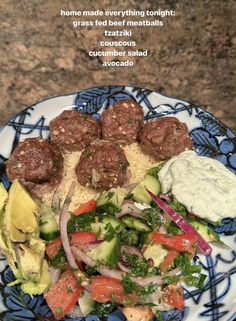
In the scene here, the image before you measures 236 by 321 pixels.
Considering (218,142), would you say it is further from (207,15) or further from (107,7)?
(107,7)

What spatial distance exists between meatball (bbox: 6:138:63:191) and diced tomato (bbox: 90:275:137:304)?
2.10 feet

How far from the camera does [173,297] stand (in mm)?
2186

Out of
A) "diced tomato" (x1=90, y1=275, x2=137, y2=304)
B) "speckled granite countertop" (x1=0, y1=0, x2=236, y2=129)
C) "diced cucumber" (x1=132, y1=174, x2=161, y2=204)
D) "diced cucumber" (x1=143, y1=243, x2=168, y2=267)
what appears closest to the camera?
"diced tomato" (x1=90, y1=275, x2=137, y2=304)

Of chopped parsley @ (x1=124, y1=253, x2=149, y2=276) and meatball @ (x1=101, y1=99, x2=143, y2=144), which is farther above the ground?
meatball @ (x1=101, y1=99, x2=143, y2=144)

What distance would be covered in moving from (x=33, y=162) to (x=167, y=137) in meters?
0.67

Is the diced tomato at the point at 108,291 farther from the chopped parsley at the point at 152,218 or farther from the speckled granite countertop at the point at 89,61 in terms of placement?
the speckled granite countertop at the point at 89,61

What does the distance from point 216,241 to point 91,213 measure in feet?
1.91

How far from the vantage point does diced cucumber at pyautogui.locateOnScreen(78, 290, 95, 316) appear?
7.18ft

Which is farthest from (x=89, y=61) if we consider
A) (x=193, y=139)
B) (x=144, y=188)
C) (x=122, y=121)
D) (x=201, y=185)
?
(x=201, y=185)

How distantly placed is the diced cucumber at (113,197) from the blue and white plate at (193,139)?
0.44 m

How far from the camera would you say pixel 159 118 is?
2717 mm

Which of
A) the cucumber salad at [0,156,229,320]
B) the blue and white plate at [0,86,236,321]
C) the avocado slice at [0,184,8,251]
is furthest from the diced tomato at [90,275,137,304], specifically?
the avocado slice at [0,184,8,251]

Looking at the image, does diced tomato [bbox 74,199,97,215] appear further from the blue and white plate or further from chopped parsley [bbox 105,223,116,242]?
the blue and white plate

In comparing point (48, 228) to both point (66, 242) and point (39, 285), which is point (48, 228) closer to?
point (66, 242)
